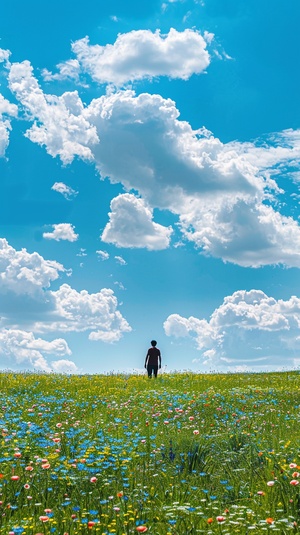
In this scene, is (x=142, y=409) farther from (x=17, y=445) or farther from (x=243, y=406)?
(x=17, y=445)

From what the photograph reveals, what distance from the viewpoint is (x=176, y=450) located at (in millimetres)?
9664

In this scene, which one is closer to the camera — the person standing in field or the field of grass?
the field of grass

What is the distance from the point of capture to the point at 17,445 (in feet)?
31.2

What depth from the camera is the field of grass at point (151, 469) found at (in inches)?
256

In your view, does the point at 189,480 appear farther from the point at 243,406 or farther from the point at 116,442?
the point at 243,406

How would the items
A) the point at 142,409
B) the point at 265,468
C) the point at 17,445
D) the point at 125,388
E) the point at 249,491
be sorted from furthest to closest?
1. the point at 125,388
2. the point at 142,409
3. the point at 17,445
4. the point at 265,468
5. the point at 249,491

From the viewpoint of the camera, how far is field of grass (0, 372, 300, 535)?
6.50 m

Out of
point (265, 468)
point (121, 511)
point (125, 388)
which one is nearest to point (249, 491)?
point (265, 468)

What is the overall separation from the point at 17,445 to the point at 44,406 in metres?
6.02

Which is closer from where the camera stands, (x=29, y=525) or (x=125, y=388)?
(x=29, y=525)

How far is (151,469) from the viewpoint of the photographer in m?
8.98

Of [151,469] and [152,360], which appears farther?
[152,360]

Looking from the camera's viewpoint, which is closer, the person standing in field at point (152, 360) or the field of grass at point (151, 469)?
the field of grass at point (151, 469)

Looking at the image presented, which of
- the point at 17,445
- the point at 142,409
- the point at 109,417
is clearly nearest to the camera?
the point at 17,445
